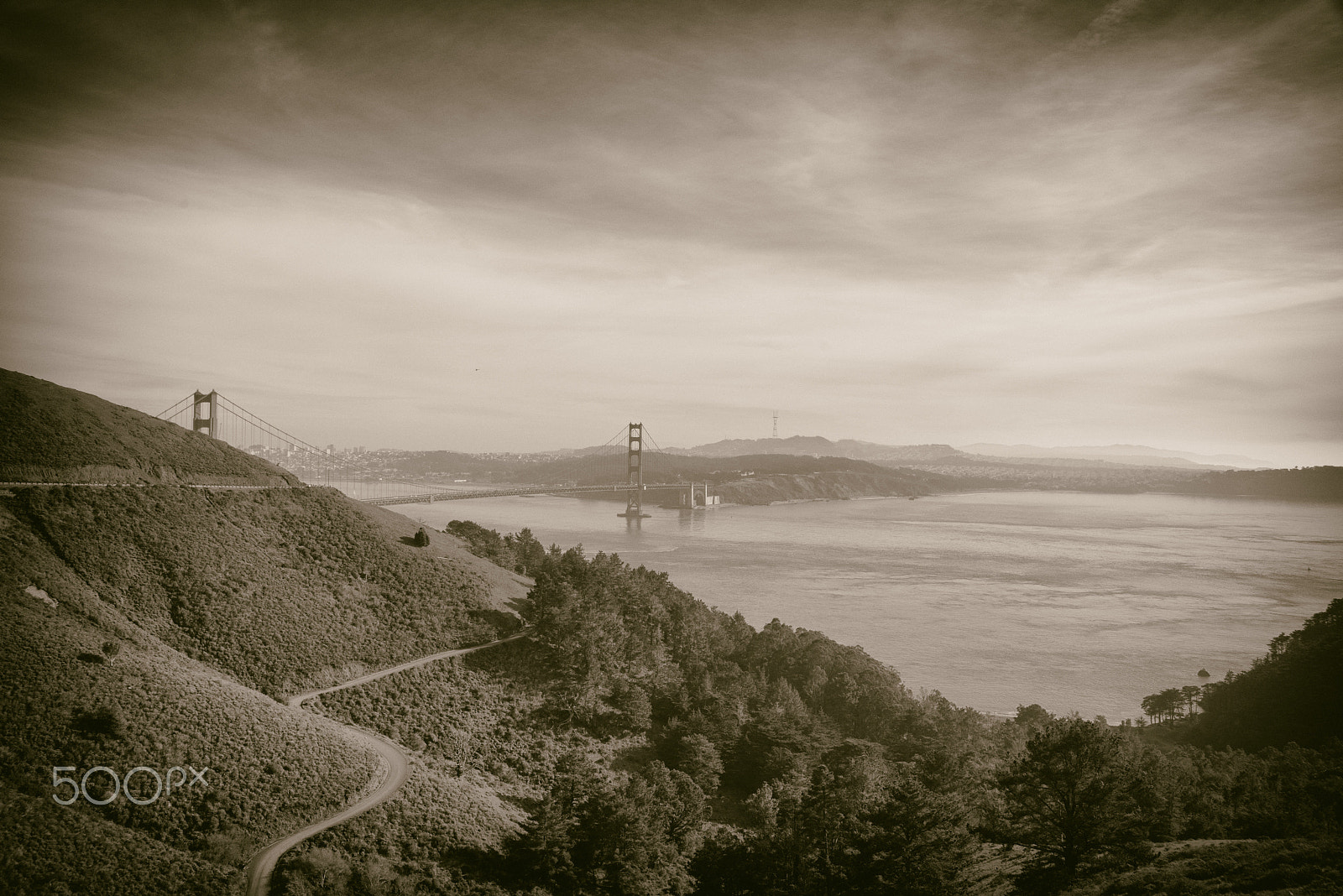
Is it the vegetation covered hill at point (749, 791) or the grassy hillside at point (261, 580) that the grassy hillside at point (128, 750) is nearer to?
the grassy hillside at point (261, 580)

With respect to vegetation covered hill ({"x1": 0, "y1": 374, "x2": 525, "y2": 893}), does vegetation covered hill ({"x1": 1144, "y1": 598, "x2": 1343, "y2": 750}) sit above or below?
below

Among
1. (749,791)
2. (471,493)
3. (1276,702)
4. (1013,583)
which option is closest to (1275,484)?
(1013,583)

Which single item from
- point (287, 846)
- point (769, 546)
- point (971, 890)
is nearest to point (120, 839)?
point (287, 846)

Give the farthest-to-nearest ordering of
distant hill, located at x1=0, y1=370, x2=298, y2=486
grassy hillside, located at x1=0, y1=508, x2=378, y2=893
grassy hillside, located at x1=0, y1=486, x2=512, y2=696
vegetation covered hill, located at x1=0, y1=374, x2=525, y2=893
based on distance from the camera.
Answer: distant hill, located at x1=0, y1=370, x2=298, y2=486
grassy hillside, located at x1=0, y1=486, x2=512, y2=696
vegetation covered hill, located at x1=0, y1=374, x2=525, y2=893
grassy hillside, located at x1=0, y1=508, x2=378, y2=893

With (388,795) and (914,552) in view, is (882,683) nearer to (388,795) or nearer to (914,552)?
(388,795)

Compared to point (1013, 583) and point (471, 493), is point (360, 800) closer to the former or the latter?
point (1013, 583)

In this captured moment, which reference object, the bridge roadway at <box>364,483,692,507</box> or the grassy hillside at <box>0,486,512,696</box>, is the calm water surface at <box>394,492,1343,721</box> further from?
the grassy hillside at <box>0,486,512,696</box>

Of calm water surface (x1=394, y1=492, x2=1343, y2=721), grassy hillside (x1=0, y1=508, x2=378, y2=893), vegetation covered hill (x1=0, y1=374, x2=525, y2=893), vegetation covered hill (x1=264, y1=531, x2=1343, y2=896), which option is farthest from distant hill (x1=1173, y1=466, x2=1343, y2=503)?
grassy hillside (x1=0, y1=508, x2=378, y2=893)
